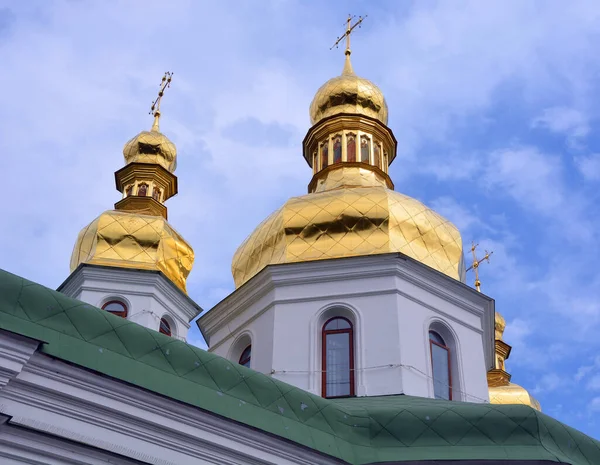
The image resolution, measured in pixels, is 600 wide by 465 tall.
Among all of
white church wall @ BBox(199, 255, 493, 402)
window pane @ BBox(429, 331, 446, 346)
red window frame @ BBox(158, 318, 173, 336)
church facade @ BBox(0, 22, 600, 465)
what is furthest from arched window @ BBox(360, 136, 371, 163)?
window pane @ BBox(429, 331, 446, 346)

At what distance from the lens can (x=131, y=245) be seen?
15.7 meters

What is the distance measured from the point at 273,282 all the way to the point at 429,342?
87.6 inches

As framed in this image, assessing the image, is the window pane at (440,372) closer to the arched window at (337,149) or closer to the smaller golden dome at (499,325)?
the arched window at (337,149)

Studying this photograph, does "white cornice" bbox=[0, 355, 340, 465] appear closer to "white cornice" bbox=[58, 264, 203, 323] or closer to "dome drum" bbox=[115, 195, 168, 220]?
"white cornice" bbox=[58, 264, 203, 323]

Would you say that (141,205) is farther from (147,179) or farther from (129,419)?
(129,419)

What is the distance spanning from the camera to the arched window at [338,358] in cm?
1184

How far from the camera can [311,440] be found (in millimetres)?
9039

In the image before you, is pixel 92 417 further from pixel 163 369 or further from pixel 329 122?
pixel 329 122

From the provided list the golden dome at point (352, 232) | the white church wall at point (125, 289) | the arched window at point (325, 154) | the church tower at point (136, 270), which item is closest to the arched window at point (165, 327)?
the church tower at point (136, 270)

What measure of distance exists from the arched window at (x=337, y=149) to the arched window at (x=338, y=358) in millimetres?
4539

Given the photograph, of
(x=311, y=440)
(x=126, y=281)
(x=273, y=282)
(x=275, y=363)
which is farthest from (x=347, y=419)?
(x=126, y=281)

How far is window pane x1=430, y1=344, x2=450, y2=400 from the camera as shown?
12.1 metres

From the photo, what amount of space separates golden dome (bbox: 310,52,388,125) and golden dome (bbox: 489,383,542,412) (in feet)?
24.8

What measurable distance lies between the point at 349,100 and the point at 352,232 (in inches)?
196
